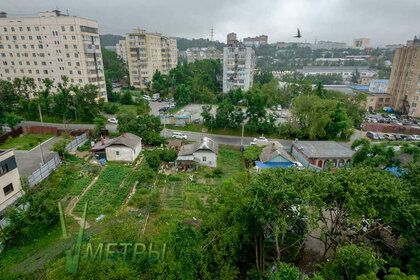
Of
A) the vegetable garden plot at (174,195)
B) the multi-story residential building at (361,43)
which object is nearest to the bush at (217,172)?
the vegetable garden plot at (174,195)

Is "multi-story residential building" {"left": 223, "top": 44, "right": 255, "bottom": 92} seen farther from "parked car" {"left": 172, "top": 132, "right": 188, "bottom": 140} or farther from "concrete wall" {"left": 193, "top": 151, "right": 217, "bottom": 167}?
"concrete wall" {"left": 193, "top": 151, "right": 217, "bottom": 167}

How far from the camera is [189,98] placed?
5009 cm

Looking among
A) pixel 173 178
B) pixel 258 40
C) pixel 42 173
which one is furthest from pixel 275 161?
pixel 258 40

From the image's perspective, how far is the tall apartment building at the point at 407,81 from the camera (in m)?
43.0

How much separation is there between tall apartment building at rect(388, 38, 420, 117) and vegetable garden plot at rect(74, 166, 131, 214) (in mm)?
51938

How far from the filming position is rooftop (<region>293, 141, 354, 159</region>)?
23.2 m

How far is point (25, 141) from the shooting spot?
27.8 meters

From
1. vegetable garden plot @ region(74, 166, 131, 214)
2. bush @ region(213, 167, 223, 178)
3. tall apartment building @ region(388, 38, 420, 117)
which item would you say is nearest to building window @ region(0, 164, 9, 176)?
vegetable garden plot @ region(74, 166, 131, 214)

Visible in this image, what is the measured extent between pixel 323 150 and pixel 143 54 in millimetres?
48384

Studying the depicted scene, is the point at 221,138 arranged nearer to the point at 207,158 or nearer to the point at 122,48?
the point at 207,158

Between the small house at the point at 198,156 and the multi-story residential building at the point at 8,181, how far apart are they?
12543mm

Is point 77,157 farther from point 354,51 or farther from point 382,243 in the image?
point 354,51

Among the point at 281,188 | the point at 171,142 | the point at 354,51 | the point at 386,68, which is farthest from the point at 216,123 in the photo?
the point at 354,51

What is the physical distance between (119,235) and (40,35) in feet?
148
